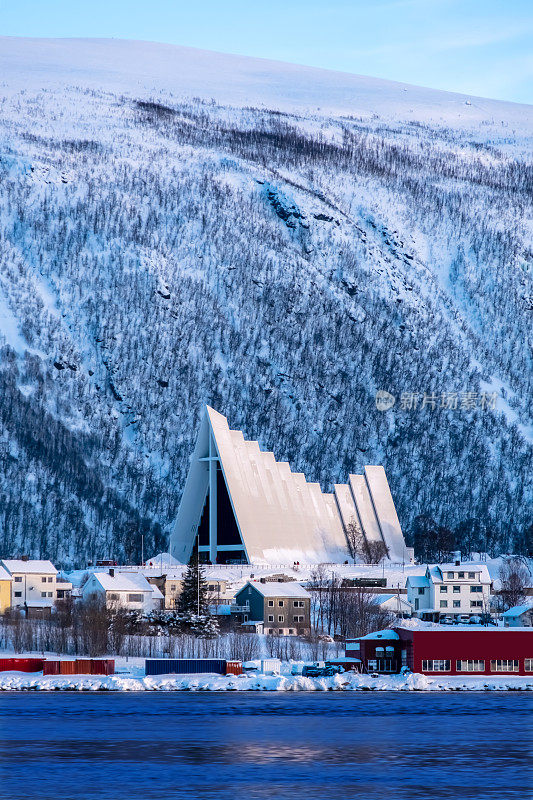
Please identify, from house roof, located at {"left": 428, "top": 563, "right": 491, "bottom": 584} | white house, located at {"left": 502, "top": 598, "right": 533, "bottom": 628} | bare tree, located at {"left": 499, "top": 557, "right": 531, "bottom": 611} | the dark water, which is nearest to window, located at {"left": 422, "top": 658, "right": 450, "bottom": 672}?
the dark water

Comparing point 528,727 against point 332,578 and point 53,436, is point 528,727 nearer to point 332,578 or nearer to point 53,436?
point 332,578

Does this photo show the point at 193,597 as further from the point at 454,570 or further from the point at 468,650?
the point at 468,650

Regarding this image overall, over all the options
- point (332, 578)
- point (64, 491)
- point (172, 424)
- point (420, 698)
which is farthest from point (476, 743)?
point (172, 424)

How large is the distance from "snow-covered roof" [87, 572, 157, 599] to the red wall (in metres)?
31.6

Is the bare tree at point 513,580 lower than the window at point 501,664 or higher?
lower

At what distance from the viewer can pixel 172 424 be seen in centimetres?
19825

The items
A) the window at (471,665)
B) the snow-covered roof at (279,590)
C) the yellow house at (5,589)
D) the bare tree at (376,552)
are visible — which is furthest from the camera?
the bare tree at (376,552)

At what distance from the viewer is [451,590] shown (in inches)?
4321

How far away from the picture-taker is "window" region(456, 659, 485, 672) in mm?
76062

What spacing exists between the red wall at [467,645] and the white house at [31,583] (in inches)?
1379

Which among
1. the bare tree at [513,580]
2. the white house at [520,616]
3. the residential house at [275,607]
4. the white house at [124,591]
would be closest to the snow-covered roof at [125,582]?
the white house at [124,591]

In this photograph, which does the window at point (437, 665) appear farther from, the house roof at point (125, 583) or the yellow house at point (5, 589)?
the yellow house at point (5, 589)

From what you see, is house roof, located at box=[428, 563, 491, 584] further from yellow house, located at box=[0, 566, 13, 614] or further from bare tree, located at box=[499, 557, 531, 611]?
yellow house, located at box=[0, 566, 13, 614]

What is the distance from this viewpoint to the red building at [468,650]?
247ft
